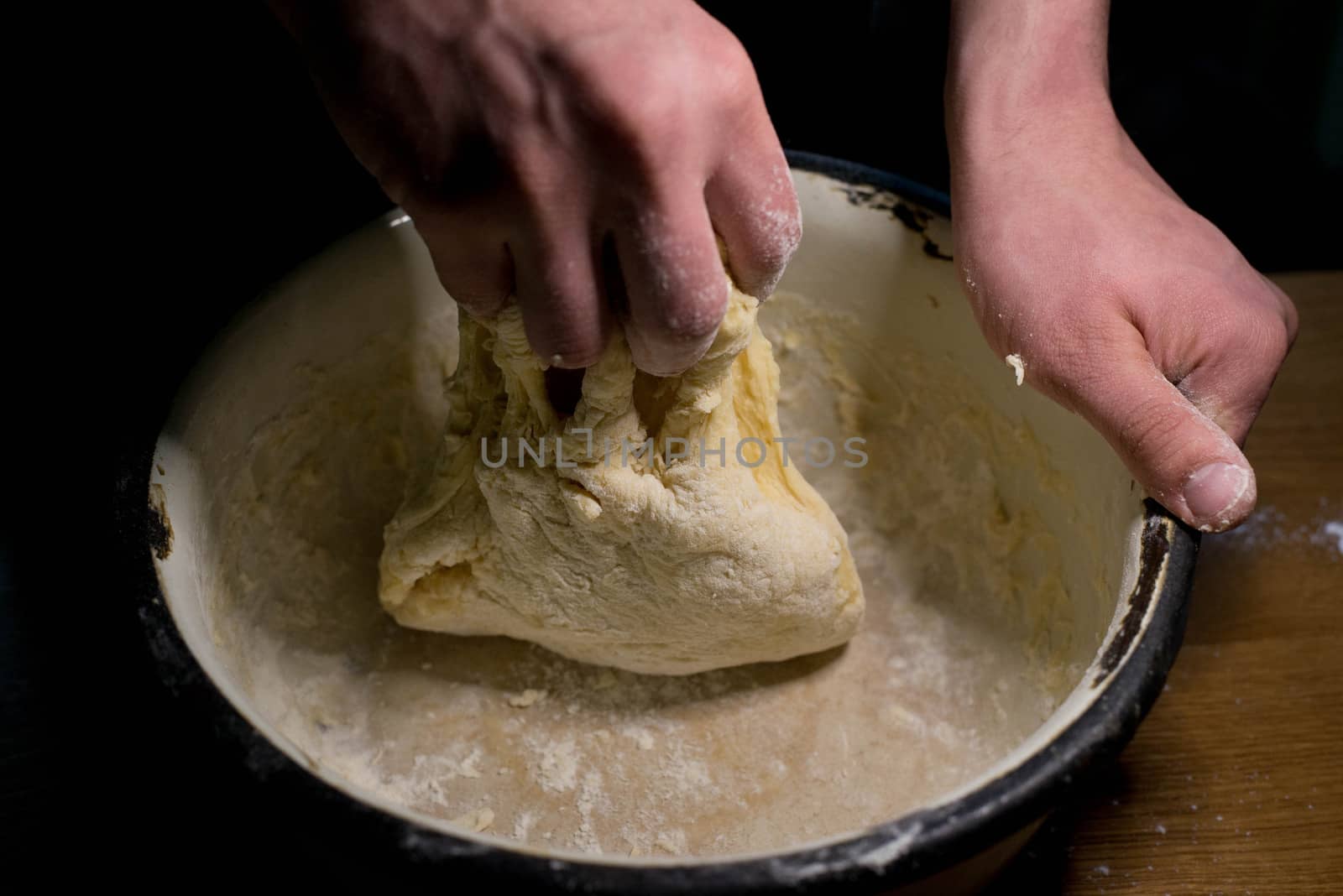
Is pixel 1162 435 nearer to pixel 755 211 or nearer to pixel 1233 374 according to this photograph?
pixel 1233 374

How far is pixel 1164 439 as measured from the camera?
2.37ft

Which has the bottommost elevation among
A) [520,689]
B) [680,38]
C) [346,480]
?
[520,689]

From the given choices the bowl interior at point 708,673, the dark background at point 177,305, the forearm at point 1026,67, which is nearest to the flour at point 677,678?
the bowl interior at point 708,673

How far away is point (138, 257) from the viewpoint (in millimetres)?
996

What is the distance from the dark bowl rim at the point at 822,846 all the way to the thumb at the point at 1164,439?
6 centimetres

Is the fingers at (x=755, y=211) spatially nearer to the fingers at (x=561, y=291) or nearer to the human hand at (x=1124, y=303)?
the fingers at (x=561, y=291)

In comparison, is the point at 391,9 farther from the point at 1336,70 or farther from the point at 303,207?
the point at 1336,70

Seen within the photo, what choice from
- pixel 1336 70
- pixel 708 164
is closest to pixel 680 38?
pixel 708 164

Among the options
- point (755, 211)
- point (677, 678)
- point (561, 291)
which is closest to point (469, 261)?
point (561, 291)

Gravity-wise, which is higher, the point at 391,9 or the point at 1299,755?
the point at 391,9

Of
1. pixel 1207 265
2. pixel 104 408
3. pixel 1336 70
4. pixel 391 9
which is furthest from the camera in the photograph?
pixel 1336 70

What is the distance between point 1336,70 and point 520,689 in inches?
52.2

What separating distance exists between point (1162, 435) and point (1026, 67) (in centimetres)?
38

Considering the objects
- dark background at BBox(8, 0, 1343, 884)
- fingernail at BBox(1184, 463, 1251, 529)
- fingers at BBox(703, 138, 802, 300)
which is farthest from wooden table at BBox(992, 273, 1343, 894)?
fingers at BBox(703, 138, 802, 300)
